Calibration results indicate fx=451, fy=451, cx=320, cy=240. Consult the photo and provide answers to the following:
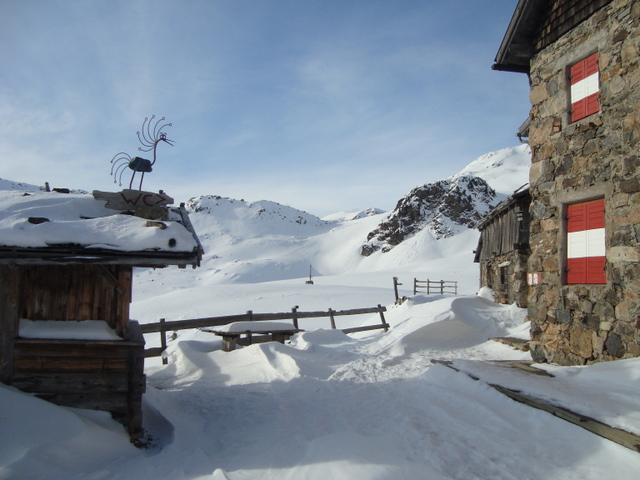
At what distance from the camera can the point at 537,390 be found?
5891 millimetres

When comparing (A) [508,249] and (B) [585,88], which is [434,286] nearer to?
(A) [508,249]

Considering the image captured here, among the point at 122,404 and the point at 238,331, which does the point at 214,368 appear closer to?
the point at 238,331

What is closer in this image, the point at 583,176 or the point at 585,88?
the point at 583,176

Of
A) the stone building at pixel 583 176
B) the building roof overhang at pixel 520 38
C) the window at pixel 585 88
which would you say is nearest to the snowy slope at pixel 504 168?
the building roof overhang at pixel 520 38

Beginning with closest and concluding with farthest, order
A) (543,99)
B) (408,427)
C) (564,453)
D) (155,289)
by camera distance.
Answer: (564,453)
(408,427)
(543,99)
(155,289)

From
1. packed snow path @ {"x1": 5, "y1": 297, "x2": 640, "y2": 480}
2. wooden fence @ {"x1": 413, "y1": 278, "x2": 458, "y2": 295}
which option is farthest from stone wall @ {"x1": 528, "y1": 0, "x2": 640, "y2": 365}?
wooden fence @ {"x1": 413, "y1": 278, "x2": 458, "y2": 295}

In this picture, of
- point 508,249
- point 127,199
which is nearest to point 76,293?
point 127,199

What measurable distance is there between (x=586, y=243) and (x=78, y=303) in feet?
25.9

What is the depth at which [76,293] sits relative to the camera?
18.9 feet

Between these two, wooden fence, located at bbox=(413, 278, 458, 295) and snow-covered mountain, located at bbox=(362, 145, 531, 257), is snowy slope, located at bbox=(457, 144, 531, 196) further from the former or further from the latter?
wooden fence, located at bbox=(413, 278, 458, 295)

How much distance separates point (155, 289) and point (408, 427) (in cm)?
4170

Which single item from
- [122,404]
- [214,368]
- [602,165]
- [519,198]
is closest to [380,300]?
[519,198]

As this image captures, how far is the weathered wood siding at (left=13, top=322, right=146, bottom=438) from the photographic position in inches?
215

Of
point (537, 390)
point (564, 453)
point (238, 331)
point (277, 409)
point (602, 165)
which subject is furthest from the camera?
point (238, 331)
